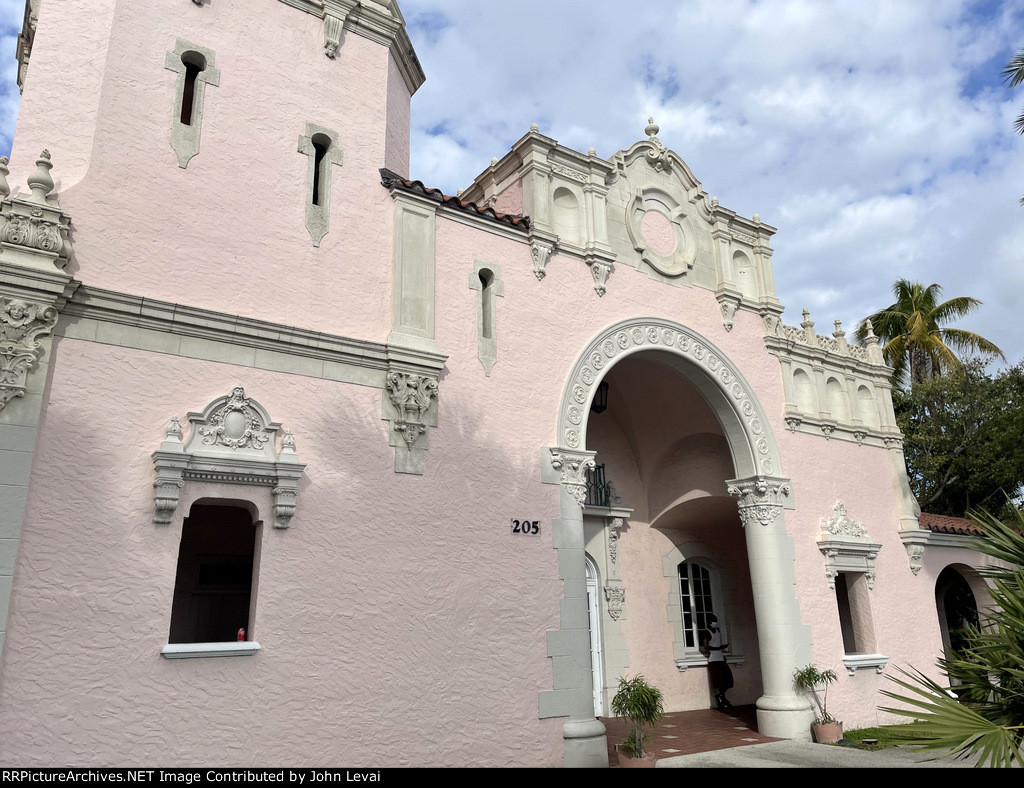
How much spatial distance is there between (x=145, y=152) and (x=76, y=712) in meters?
5.64

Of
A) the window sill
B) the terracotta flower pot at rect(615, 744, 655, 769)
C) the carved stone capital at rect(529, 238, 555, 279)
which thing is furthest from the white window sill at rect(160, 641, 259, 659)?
the window sill

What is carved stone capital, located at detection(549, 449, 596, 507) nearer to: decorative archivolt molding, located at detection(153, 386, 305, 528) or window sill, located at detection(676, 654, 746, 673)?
decorative archivolt molding, located at detection(153, 386, 305, 528)

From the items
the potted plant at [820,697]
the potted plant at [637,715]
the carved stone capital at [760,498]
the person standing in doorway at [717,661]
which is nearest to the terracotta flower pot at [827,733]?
the potted plant at [820,697]

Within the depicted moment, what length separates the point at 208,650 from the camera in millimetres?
6906

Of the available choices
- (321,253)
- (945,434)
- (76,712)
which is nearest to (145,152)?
(321,253)

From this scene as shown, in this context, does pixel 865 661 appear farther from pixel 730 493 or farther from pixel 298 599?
pixel 298 599

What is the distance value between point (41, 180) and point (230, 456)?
3211 mm

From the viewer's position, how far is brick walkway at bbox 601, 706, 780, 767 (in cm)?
1054

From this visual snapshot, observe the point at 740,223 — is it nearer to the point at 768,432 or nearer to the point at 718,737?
the point at 768,432

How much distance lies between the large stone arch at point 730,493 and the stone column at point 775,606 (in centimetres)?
2

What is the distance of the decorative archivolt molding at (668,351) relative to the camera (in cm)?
1041

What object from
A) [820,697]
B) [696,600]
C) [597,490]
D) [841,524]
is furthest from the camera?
[696,600]

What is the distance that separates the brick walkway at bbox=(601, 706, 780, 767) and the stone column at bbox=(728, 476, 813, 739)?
523mm

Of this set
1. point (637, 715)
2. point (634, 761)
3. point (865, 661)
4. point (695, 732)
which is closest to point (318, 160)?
point (637, 715)
